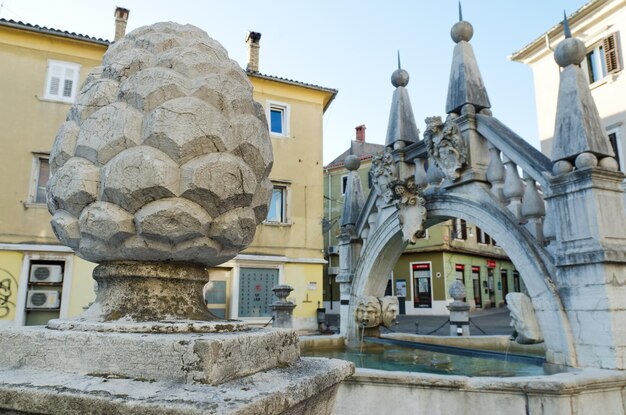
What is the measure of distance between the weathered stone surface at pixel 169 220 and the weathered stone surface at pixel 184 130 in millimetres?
213

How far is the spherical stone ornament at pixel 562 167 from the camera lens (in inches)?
170

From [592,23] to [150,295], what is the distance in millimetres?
20553

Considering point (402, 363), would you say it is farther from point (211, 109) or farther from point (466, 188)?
point (211, 109)

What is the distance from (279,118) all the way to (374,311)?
14229 mm

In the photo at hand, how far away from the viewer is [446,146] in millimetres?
5824

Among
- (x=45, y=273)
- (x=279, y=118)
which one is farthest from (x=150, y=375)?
(x=279, y=118)

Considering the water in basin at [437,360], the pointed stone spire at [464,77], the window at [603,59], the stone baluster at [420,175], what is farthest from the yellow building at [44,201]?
the pointed stone spire at [464,77]

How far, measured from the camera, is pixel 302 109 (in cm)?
2080

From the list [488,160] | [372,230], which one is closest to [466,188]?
[488,160]

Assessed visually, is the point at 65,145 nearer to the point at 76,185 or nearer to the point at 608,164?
the point at 76,185

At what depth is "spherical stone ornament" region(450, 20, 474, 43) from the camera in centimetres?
616

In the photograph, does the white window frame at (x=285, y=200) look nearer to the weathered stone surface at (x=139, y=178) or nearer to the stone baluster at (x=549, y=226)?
the stone baluster at (x=549, y=226)

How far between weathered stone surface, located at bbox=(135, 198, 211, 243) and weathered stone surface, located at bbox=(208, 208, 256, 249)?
0.12 m

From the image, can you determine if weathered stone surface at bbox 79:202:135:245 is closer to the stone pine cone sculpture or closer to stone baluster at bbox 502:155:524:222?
the stone pine cone sculpture
